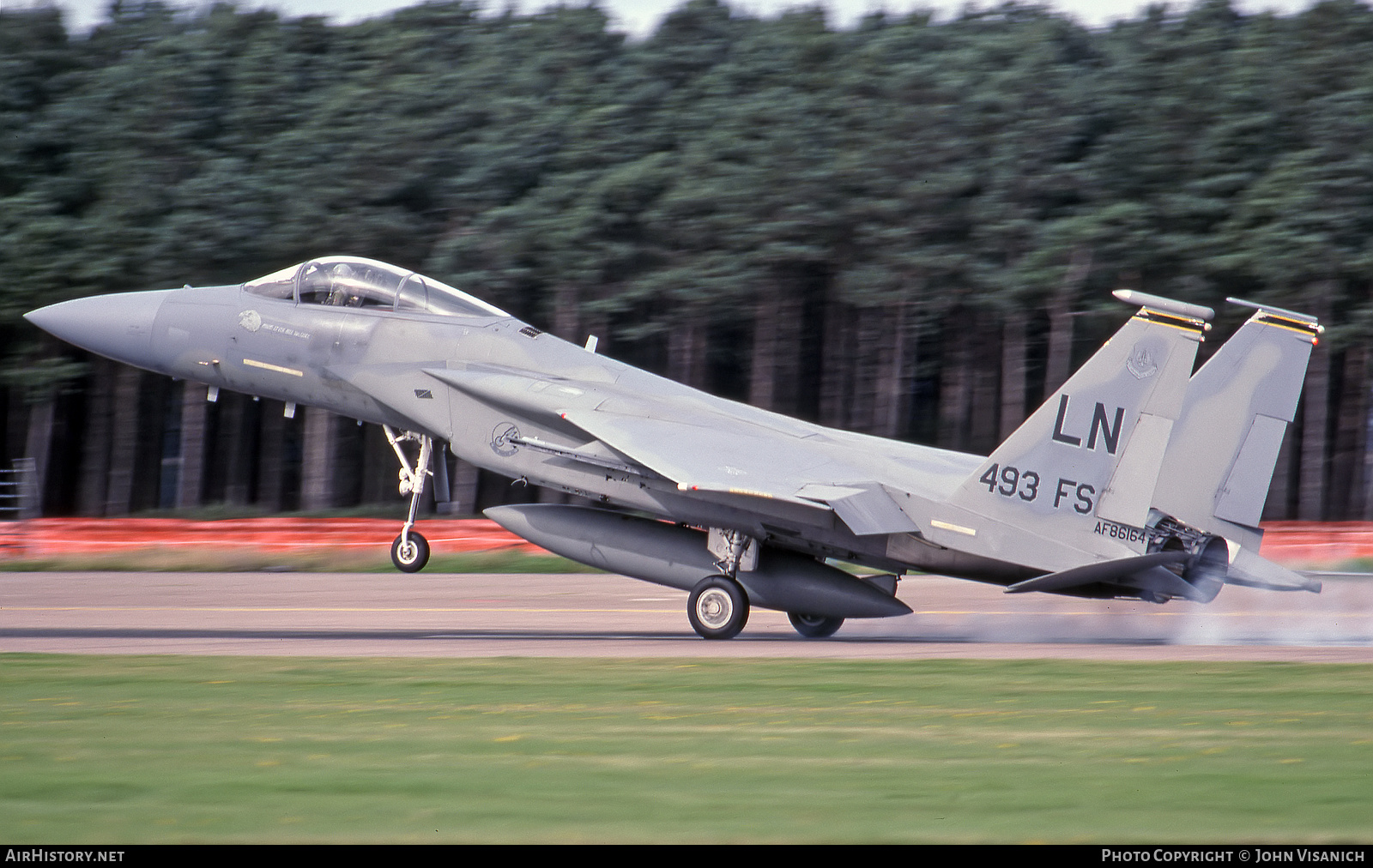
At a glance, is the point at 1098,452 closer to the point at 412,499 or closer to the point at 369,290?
the point at 412,499

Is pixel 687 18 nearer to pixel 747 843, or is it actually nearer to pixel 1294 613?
pixel 1294 613

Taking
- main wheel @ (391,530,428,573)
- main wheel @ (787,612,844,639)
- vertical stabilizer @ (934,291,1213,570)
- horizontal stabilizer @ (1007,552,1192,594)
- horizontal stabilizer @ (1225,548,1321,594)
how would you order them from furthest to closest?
main wheel @ (787,612,844,639)
main wheel @ (391,530,428,573)
horizontal stabilizer @ (1225,548,1321,594)
vertical stabilizer @ (934,291,1213,570)
horizontal stabilizer @ (1007,552,1192,594)

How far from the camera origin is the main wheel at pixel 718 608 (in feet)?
46.5

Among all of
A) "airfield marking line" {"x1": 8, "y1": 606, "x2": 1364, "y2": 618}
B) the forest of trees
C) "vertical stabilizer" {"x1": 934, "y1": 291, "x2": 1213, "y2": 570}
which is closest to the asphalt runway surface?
"airfield marking line" {"x1": 8, "y1": 606, "x2": 1364, "y2": 618}

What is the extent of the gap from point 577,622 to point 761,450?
3460 millimetres

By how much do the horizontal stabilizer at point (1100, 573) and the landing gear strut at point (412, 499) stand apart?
6250mm

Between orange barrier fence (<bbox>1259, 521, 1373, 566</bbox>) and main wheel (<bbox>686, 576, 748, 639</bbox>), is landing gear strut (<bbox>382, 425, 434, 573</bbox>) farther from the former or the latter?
orange barrier fence (<bbox>1259, 521, 1373, 566</bbox>)

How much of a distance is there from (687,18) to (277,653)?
91.5ft

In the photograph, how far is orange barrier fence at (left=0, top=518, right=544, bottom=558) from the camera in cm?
2497

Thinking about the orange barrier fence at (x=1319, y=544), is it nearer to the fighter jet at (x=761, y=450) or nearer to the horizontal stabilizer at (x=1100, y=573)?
the fighter jet at (x=761, y=450)

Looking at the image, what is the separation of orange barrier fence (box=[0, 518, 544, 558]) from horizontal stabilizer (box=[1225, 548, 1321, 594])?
13782mm

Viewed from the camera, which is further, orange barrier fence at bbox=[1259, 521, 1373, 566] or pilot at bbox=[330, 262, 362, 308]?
orange barrier fence at bbox=[1259, 521, 1373, 566]

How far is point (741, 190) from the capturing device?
104 feet

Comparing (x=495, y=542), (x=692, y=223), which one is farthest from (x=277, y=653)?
(x=692, y=223)
